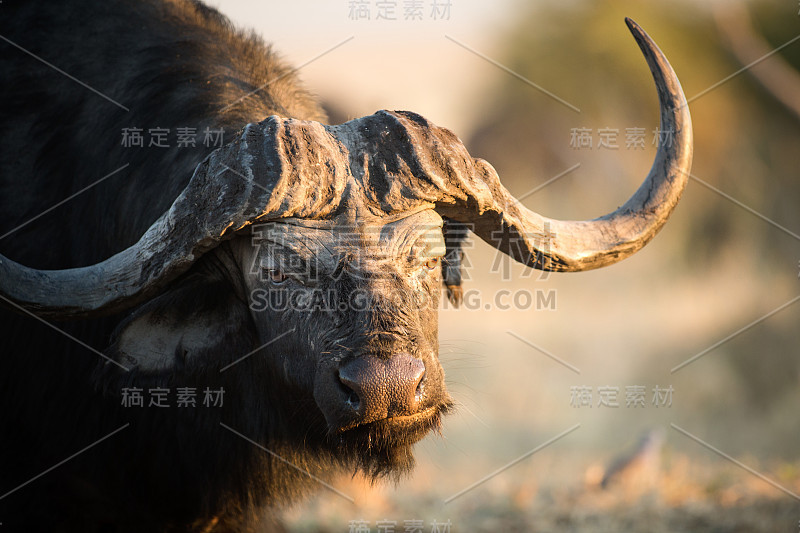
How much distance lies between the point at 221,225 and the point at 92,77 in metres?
1.73

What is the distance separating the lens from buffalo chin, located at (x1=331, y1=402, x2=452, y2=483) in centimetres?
271

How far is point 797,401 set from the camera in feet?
31.2

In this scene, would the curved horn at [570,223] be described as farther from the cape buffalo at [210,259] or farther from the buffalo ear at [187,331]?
the buffalo ear at [187,331]

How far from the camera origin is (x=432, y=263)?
10.1 feet

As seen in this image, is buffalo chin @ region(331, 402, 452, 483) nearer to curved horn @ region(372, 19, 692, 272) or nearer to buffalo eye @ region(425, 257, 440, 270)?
buffalo eye @ region(425, 257, 440, 270)

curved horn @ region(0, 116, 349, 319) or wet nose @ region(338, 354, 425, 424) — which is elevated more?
curved horn @ region(0, 116, 349, 319)

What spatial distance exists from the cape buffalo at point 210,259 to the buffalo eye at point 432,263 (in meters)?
0.02

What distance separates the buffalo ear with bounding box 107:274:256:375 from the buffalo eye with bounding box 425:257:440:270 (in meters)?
0.76

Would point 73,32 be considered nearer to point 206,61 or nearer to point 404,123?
point 206,61

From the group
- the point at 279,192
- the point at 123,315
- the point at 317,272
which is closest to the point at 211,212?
the point at 279,192

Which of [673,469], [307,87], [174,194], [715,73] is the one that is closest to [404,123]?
[174,194]

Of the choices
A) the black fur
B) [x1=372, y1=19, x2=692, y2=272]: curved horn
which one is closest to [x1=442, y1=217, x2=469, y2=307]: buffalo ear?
[x1=372, y1=19, x2=692, y2=272]: curved horn

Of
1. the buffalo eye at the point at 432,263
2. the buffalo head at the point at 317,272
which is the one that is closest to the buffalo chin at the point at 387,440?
the buffalo head at the point at 317,272

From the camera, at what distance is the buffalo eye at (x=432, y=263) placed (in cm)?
305
